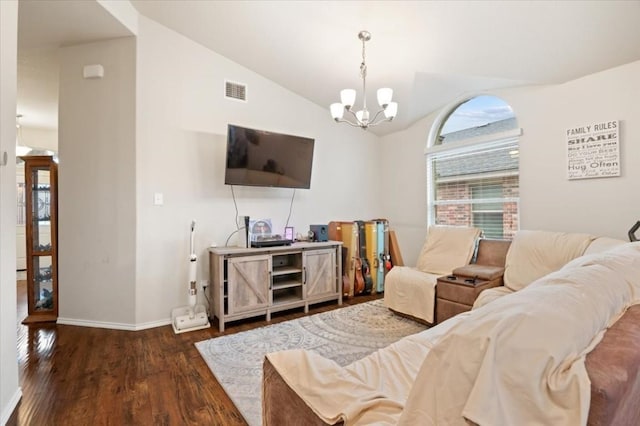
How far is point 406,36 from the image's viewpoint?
2848 mm

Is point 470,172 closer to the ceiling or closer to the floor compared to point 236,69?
closer to the floor

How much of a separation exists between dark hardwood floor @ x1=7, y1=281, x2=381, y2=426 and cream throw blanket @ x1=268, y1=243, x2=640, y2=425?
117 centimetres

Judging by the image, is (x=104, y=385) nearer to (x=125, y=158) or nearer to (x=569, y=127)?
(x=125, y=158)

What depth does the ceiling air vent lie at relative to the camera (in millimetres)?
3680

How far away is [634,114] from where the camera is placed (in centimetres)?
262

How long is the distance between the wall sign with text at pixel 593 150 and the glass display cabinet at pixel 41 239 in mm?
5257

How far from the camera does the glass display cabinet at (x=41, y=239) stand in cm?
331

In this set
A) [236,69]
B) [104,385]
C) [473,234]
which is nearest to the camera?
[104,385]

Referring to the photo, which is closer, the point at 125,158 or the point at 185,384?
the point at 185,384

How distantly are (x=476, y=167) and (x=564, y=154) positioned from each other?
0.98 metres

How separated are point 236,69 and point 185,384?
3322 millimetres

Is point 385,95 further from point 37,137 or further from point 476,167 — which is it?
point 37,137

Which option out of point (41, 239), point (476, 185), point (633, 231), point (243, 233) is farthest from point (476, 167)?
point (41, 239)

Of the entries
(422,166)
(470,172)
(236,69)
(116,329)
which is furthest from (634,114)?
(116,329)
